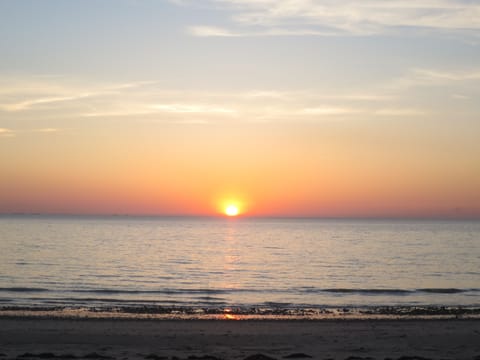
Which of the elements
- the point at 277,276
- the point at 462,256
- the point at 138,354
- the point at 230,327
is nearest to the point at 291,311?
the point at 230,327

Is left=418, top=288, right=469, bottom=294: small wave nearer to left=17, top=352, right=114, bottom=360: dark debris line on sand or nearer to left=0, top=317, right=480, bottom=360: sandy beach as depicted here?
left=0, top=317, right=480, bottom=360: sandy beach

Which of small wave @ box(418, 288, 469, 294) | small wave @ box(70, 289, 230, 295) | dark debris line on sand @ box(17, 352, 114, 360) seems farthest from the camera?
small wave @ box(418, 288, 469, 294)

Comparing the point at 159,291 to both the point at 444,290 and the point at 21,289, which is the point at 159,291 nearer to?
the point at 21,289

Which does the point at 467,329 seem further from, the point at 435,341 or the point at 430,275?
the point at 430,275

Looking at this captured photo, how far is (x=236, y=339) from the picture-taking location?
65.4 ft

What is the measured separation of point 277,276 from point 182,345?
2875 centimetres

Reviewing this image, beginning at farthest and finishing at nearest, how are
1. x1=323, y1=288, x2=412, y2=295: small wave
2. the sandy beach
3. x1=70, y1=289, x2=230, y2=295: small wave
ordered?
1. x1=323, y1=288, x2=412, y2=295: small wave
2. x1=70, y1=289, x2=230, y2=295: small wave
3. the sandy beach

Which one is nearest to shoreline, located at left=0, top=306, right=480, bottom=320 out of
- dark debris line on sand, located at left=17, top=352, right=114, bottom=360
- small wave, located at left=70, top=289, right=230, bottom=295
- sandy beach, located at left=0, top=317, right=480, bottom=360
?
sandy beach, located at left=0, top=317, right=480, bottom=360

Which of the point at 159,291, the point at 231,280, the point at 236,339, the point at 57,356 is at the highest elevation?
the point at 231,280

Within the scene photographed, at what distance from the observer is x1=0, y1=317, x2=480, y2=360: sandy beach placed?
1719 centimetres

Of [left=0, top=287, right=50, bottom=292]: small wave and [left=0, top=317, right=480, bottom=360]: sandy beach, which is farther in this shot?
[left=0, top=287, right=50, bottom=292]: small wave

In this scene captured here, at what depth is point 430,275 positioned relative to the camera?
4847 centimetres

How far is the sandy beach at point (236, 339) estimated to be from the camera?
56.4ft

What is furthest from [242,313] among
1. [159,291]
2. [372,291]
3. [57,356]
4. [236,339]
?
[372,291]
